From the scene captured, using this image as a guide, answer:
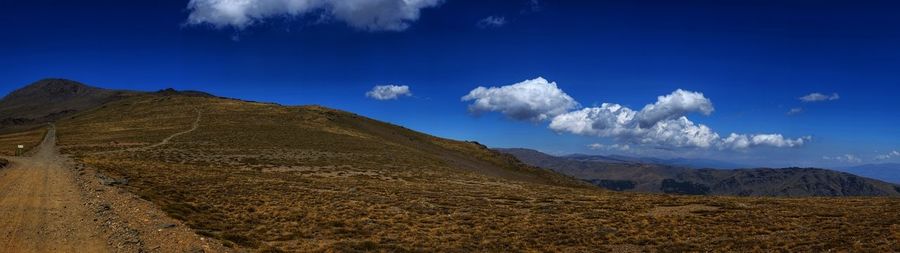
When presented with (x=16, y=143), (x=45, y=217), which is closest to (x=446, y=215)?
(x=45, y=217)

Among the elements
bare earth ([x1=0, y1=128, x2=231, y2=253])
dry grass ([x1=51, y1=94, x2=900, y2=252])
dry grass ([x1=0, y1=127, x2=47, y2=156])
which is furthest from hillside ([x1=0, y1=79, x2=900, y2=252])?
dry grass ([x1=0, y1=127, x2=47, y2=156])

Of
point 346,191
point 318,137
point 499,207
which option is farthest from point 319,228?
point 318,137

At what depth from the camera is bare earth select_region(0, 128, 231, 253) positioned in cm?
1680

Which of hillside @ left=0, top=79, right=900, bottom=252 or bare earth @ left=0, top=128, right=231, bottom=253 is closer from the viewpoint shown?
bare earth @ left=0, top=128, right=231, bottom=253

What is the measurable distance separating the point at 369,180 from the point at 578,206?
22618 mm

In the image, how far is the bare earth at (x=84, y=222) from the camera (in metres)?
16.8

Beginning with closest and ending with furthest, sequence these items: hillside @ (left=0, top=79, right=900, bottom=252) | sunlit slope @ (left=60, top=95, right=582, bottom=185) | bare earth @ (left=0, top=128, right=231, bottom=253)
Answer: bare earth @ (left=0, top=128, right=231, bottom=253) < hillside @ (left=0, top=79, right=900, bottom=252) < sunlit slope @ (left=60, top=95, right=582, bottom=185)

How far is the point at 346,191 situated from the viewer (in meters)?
37.7

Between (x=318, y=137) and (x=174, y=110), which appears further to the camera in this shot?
(x=174, y=110)

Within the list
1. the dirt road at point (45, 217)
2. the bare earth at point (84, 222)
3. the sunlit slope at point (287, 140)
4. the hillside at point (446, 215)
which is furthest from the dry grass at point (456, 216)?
the sunlit slope at point (287, 140)

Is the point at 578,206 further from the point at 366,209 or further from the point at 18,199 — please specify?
the point at 18,199

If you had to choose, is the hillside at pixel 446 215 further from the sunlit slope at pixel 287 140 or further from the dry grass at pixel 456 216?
the sunlit slope at pixel 287 140

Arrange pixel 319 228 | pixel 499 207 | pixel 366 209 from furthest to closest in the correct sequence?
1. pixel 499 207
2. pixel 366 209
3. pixel 319 228

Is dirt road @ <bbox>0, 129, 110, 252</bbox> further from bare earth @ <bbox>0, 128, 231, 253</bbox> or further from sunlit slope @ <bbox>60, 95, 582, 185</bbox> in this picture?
sunlit slope @ <bbox>60, 95, 582, 185</bbox>
